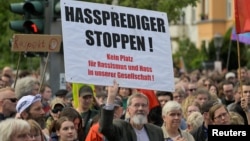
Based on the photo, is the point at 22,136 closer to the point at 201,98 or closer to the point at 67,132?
the point at 67,132

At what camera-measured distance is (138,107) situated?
9961 millimetres

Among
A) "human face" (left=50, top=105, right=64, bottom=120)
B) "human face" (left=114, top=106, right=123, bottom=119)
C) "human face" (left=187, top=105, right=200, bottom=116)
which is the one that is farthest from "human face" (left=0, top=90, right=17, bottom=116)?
"human face" (left=187, top=105, right=200, bottom=116)

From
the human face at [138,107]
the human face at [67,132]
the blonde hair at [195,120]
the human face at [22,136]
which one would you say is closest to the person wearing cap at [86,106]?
the blonde hair at [195,120]

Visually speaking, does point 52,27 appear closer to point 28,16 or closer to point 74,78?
point 28,16

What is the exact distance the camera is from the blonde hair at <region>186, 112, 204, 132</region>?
11906 mm

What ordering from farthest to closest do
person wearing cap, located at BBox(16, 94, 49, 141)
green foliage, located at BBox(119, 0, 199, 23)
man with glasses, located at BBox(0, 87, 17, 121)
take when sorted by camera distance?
green foliage, located at BBox(119, 0, 199, 23) → man with glasses, located at BBox(0, 87, 17, 121) → person wearing cap, located at BBox(16, 94, 49, 141)

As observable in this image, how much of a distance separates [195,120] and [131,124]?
2264mm

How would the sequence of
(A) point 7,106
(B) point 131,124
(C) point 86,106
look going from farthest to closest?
(C) point 86,106 < (A) point 7,106 < (B) point 131,124

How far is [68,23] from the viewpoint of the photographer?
33.3ft

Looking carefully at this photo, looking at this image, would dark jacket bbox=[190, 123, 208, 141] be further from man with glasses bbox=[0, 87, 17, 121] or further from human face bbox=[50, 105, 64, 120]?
man with glasses bbox=[0, 87, 17, 121]

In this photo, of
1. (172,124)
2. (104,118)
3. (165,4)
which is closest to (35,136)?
(104,118)

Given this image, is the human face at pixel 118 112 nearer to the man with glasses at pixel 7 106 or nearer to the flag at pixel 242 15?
the man with glasses at pixel 7 106

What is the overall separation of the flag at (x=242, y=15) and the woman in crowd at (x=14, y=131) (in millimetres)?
5016

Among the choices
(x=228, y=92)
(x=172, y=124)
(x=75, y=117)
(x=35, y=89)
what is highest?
(x=228, y=92)
